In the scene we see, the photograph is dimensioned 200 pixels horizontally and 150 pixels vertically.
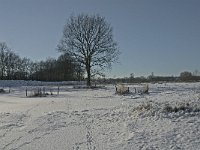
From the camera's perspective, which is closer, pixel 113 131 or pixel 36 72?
pixel 113 131

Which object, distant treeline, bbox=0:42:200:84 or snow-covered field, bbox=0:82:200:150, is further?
distant treeline, bbox=0:42:200:84

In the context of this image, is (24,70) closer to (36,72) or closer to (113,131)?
(36,72)

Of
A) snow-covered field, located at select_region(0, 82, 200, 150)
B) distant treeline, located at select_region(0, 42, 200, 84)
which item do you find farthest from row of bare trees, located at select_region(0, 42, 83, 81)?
snow-covered field, located at select_region(0, 82, 200, 150)

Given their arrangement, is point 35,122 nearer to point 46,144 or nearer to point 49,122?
point 49,122

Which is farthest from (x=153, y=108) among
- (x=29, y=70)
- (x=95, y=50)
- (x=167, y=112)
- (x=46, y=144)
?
(x=29, y=70)

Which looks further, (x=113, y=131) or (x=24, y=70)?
(x=24, y=70)

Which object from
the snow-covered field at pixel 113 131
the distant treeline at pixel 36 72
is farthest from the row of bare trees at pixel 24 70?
the snow-covered field at pixel 113 131

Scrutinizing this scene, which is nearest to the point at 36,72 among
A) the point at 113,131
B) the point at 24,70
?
the point at 24,70

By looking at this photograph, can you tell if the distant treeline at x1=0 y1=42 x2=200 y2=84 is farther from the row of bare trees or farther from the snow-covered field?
the snow-covered field

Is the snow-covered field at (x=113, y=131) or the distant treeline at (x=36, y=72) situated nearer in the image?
the snow-covered field at (x=113, y=131)

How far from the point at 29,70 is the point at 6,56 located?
21.3 metres

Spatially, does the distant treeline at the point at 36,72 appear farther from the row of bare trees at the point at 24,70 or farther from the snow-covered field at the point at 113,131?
the snow-covered field at the point at 113,131

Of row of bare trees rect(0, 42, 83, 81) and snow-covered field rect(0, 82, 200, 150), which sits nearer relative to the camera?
snow-covered field rect(0, 82, 200, 150)

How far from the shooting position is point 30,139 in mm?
11328
